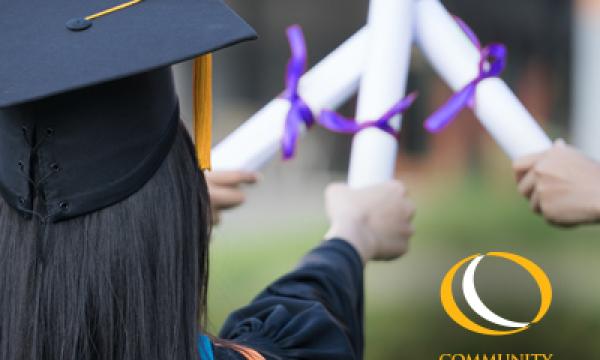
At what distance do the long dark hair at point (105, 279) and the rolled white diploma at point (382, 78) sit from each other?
52 cm

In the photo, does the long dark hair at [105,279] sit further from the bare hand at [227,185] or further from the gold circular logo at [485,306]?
the gold circular logo at [485,306]

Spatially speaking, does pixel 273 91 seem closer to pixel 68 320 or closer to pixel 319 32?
pixel 319 32

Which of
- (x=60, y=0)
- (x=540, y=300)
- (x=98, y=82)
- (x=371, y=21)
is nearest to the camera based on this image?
(x=98, y=82)

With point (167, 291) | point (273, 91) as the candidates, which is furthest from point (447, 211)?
point (167, 291)

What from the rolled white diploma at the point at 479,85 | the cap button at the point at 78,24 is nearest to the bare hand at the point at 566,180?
the rolled white diploma at the point at 479,85

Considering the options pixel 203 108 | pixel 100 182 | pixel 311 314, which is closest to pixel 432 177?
pixel 311 314

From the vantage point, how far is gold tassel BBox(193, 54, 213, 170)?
4.21ft

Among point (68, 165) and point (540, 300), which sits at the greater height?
point (68, 165)

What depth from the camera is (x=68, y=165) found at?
1.13 m

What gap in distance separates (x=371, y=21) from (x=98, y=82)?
0.70m

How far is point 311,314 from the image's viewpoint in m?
1.41

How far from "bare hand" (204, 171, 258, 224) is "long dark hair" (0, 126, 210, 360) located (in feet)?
1.58

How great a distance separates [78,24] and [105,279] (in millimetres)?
291

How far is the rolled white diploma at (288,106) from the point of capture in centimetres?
167
